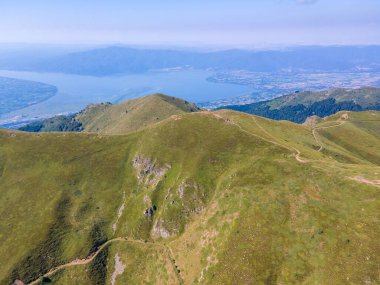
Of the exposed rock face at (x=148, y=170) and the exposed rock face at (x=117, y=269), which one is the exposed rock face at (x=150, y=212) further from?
the exposed rock face at (x=117, y=269)

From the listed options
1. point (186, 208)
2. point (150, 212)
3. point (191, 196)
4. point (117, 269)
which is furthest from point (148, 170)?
point (117, 269)

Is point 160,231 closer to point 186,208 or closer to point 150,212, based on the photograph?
point 150,212

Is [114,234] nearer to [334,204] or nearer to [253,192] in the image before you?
[253,192]

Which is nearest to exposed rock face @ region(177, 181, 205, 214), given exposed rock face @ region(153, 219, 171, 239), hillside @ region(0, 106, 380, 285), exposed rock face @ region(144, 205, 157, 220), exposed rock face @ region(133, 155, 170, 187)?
hillside @ region(0, 106, 380, 285)

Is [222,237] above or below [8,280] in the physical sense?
above

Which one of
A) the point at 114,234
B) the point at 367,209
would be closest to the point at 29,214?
the point at 114,234

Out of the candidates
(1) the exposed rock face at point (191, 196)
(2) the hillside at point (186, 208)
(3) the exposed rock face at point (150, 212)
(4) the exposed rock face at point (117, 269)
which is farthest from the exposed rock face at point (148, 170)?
(4) the exposed rock face at point (117, 269)
